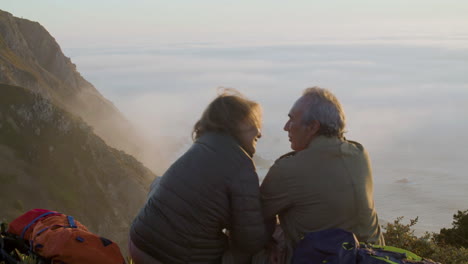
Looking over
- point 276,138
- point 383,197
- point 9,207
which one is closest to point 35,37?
point 9,207

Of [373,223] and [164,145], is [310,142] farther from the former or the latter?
[164,145]

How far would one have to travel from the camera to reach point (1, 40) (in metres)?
90.6

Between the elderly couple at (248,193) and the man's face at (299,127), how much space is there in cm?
1

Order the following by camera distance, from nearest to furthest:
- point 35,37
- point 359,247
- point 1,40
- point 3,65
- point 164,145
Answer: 1. point 359,247
2. point 3,65
3. point 1,40
4. point 35,37
5. point 164,145

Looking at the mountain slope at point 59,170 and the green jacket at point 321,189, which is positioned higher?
the green jacket at point 321,189

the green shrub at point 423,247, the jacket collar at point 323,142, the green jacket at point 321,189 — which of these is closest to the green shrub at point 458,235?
the green shrub at point 423,247

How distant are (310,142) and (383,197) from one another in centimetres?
12820

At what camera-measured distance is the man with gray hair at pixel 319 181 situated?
5.31 m

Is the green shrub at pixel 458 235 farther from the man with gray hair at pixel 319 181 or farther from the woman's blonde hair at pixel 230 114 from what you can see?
the woman's blonde hair at pixel 230 114

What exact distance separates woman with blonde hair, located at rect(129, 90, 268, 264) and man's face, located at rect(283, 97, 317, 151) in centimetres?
41

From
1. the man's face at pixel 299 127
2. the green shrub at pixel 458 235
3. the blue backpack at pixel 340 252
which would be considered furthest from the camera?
the green shrub at pixel 458 235

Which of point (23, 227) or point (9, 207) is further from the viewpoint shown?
point (9, 207)

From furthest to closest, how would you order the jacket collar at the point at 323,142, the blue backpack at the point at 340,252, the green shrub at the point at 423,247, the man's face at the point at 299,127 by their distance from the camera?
1. the green shrub at the point at 423,247
2. the man's face at the point at 299,127
3. the jacket collar at the point at 323,142
4. the blue backpack at the point at 340,252

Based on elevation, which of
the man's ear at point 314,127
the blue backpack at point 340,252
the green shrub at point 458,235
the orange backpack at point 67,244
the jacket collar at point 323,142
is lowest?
the green shrub at point 458,235
